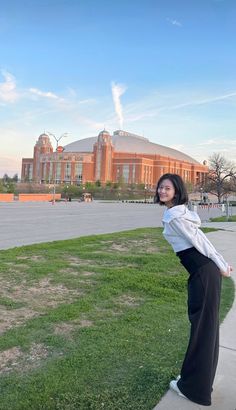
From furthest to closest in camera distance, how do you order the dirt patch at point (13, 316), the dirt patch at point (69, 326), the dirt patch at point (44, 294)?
the dirt patch at point (44, 294)
the dirt patch at point (13, 316)
the dirt patch at point (69, 326)

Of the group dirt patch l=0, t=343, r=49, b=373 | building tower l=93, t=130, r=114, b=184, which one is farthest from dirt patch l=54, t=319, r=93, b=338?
building tower l=93, t=130, r=114, b=184

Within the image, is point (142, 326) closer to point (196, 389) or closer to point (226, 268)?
point (196, 389)

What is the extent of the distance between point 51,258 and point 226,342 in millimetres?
5464

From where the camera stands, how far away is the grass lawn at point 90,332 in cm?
301

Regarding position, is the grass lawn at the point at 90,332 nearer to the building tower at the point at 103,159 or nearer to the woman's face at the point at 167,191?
the woman's face at the point at 167,191

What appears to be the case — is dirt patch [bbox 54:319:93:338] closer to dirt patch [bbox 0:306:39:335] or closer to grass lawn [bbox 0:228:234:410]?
grass lawn [bbox 0:228:234:410]

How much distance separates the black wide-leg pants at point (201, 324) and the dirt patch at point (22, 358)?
1.35m

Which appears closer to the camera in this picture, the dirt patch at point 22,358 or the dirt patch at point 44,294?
the dirt patch at point 22,358

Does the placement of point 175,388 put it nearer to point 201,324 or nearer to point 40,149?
point 201,324

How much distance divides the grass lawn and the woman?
315mm

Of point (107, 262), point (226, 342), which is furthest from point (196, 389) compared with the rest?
point (107, 262)

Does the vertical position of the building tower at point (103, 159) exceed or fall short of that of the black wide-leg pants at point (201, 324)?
it exceeds it

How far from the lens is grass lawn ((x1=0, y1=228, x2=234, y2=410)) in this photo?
9.86 ft

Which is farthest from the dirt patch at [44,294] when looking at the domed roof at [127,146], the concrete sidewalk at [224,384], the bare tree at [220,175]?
the domed roof at [127,146]
